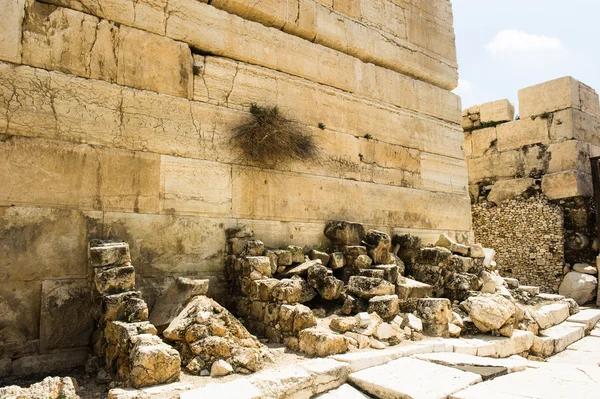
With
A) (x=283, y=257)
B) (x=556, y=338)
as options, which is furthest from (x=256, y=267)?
(x=556, y=338)

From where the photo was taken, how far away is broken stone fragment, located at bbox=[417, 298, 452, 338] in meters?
4.67

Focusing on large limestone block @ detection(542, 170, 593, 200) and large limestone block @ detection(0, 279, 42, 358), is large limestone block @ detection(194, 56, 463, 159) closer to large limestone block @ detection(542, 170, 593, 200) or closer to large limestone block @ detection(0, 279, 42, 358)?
large limestone block @ detection(0, 279, 42, 358)

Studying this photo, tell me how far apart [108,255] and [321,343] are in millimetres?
1967

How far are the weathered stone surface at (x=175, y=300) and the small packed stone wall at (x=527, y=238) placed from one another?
32.7 ft

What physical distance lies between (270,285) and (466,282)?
2933 mm

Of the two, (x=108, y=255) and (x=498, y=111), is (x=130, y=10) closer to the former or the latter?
(x=108, y=255)

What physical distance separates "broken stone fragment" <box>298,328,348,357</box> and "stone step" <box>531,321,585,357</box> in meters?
2.80

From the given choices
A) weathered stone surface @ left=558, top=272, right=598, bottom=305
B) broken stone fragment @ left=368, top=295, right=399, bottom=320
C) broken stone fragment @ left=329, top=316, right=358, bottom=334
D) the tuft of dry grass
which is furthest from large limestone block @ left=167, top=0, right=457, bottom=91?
weathered stone surface @ left=558, top=272, right=598, bottom=305

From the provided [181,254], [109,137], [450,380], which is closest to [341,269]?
[181,254]

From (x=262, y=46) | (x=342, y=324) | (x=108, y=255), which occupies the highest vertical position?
(x=262, y=46)

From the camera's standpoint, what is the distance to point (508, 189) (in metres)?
12.2

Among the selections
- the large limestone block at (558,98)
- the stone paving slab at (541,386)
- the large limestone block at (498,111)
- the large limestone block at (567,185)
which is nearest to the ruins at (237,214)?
the stone paving slab at (541,386)

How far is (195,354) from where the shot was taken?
332 cm

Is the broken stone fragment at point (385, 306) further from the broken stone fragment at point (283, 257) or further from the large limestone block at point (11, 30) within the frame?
the large limestone block at point (11, 30)
